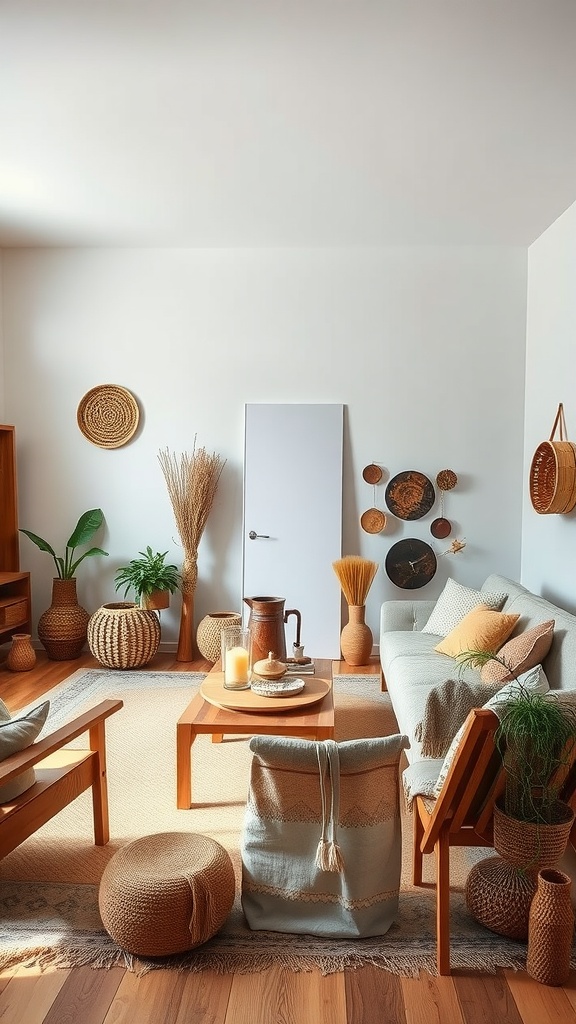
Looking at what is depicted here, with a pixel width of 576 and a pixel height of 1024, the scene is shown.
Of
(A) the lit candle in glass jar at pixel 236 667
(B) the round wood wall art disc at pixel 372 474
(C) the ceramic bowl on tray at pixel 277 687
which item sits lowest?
(C) the ceramic bowl on tray at pixel 277 687

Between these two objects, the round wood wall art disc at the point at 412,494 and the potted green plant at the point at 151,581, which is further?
the round wood wall art disc at the point at 412,494

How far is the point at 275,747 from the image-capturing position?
2.17 meters

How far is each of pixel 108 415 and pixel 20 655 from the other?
1.77 metres

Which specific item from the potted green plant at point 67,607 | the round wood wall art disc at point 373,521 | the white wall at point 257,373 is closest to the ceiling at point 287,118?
the white wall at point 257,373

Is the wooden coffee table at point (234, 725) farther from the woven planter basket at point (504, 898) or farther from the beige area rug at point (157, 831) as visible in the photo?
the woven planter basket at point (504, 898)

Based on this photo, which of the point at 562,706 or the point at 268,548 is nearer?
the point at 562,706

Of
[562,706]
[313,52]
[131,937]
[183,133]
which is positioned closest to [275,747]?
[131,937]

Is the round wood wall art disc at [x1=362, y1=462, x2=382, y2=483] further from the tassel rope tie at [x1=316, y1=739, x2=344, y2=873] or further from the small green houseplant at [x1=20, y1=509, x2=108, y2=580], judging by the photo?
the tassel rope tie at [x1=316, y1=739, x2=344, y2=873]

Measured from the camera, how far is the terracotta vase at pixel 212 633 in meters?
5.19

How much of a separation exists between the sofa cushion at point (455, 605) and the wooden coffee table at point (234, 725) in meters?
1.29

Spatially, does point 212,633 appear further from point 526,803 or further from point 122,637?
point 526,803

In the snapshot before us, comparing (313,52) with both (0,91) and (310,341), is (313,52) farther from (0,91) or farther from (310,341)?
(310,341)

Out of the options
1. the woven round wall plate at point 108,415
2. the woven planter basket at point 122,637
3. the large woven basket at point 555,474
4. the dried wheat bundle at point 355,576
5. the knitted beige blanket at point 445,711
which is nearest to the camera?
the knitted beige blanket at point 445,711

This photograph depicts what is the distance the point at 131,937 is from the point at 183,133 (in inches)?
127
